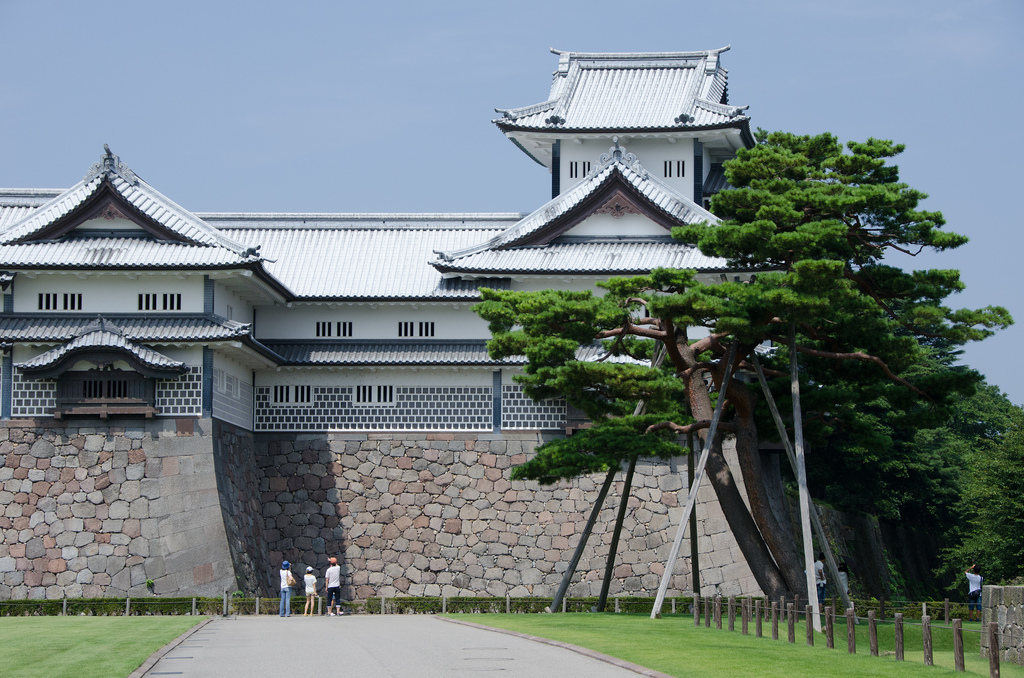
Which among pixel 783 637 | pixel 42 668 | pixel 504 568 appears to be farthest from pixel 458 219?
pixel 42 668

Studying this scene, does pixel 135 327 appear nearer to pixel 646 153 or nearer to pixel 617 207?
pixel 617 207

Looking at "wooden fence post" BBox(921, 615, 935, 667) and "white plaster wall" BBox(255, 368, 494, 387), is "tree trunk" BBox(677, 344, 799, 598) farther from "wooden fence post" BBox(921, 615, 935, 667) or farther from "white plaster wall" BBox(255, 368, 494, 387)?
"white plaster wall" BBox(255, 368, 494, 387)

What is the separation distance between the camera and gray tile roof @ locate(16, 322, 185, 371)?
32438mm

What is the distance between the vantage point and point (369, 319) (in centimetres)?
3800

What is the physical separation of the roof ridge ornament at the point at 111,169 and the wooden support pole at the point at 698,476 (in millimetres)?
17023

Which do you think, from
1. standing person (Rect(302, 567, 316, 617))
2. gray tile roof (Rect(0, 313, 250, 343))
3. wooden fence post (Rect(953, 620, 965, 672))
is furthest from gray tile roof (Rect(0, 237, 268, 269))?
wooden fence post (Rect(953, 620, 965, 672))

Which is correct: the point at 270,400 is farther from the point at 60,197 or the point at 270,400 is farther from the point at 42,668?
the point at 42,668

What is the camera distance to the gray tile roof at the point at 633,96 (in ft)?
140

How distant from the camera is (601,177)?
37594mm

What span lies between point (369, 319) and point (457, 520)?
20.8ft

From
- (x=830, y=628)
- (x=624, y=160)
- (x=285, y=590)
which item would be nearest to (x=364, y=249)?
(x=624, y=160)

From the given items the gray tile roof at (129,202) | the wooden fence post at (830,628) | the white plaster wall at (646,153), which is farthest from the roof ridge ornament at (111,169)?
the wooden fence post at (830,628)

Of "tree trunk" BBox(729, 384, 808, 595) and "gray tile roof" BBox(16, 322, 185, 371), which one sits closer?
"tree trunk" BBox(729, 384, 808, 595)

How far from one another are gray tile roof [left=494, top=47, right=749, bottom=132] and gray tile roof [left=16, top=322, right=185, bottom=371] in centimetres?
1483
